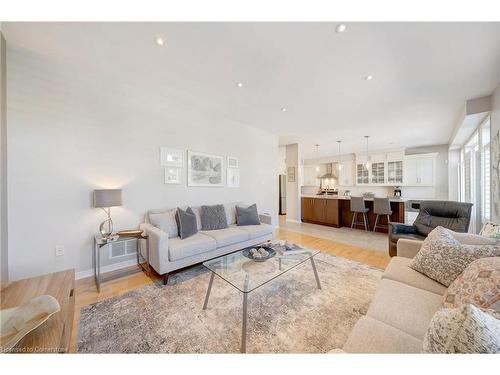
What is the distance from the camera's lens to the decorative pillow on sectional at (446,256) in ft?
4.17

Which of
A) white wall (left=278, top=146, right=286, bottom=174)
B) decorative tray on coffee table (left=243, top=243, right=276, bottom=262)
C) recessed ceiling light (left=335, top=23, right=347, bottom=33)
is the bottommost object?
decorative tray on coffee table (left=243, top=243, right=276, bottom=262)

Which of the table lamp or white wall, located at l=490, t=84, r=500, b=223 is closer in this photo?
Result: the table lamp

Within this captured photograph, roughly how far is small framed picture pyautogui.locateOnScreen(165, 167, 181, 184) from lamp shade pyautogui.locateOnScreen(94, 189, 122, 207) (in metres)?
0.83

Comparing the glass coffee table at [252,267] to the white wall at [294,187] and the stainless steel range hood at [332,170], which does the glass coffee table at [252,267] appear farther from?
the stainless steel range hood at [332,170]

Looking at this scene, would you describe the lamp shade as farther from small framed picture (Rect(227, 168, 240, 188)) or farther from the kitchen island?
the kitchen island

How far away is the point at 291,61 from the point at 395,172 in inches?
246

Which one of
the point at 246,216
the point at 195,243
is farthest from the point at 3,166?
the point at 246,216

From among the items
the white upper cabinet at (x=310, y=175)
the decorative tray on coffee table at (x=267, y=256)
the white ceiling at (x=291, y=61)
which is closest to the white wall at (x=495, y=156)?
the white ceiling at (x=291, y=61)

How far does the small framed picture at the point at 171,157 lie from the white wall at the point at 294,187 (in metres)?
3.64

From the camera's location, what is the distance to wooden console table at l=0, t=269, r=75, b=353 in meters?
0.90

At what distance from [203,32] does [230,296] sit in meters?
2.53

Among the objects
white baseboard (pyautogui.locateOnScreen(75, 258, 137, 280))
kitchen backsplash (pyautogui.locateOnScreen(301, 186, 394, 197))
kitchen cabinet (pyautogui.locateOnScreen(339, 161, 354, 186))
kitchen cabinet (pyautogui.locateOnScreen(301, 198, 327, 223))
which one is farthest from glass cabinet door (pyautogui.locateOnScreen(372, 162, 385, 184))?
white baseboard (pyautogui.locateOnScreen(75, 258, 137, 280))
